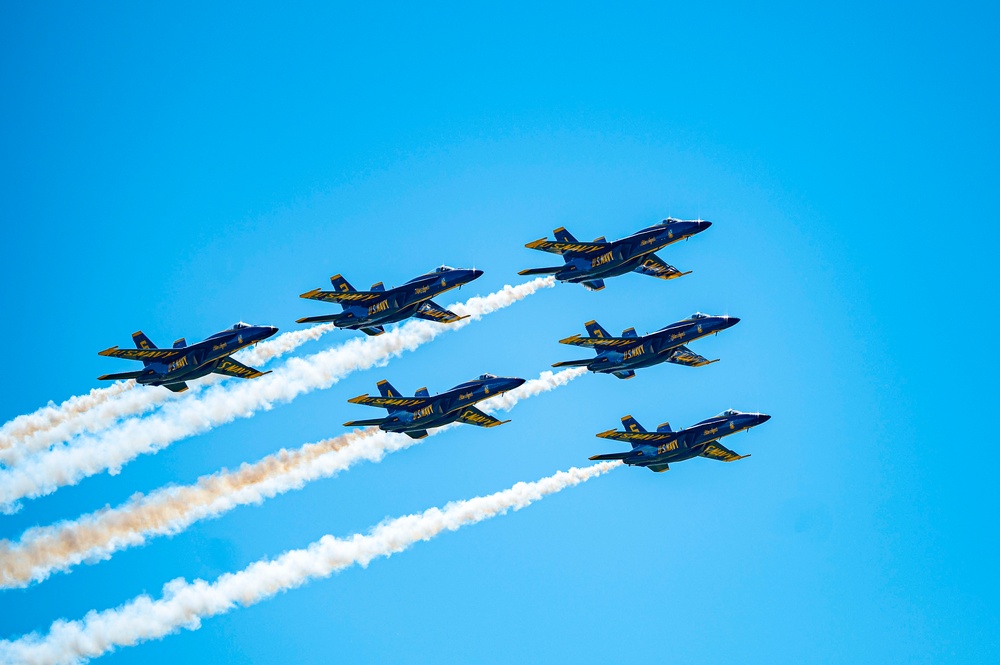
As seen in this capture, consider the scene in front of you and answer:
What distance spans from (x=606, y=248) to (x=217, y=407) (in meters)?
30.1

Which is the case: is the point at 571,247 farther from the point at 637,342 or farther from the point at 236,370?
the point at 236,370

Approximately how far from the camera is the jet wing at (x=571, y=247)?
132500mm

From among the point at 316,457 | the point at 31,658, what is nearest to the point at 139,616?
the point at 31,658

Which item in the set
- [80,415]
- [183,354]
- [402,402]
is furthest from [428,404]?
[80,415]

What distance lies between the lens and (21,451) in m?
137

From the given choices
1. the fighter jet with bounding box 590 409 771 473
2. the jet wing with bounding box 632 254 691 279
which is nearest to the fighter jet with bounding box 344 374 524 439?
the fighter jet with bounding box 590 409 771 473

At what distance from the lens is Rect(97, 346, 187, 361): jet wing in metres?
131

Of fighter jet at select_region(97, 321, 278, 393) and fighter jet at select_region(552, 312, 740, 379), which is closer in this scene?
fighter jet at select_region(97, 321, 278, 393)

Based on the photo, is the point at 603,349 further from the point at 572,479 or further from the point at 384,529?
the point at 384,529

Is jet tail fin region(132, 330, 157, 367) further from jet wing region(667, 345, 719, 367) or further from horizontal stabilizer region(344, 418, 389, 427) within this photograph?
jet wing region(667, 345, 719, 367)

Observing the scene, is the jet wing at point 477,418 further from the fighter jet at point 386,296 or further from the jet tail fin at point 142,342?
the jet tail fin at point 142,342

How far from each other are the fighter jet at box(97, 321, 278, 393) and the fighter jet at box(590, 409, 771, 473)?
1009 inches

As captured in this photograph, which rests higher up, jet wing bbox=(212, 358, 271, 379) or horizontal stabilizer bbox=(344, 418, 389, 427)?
jet wing bbox=(212, 358, 271, 379)

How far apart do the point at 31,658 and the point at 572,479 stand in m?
39.0
